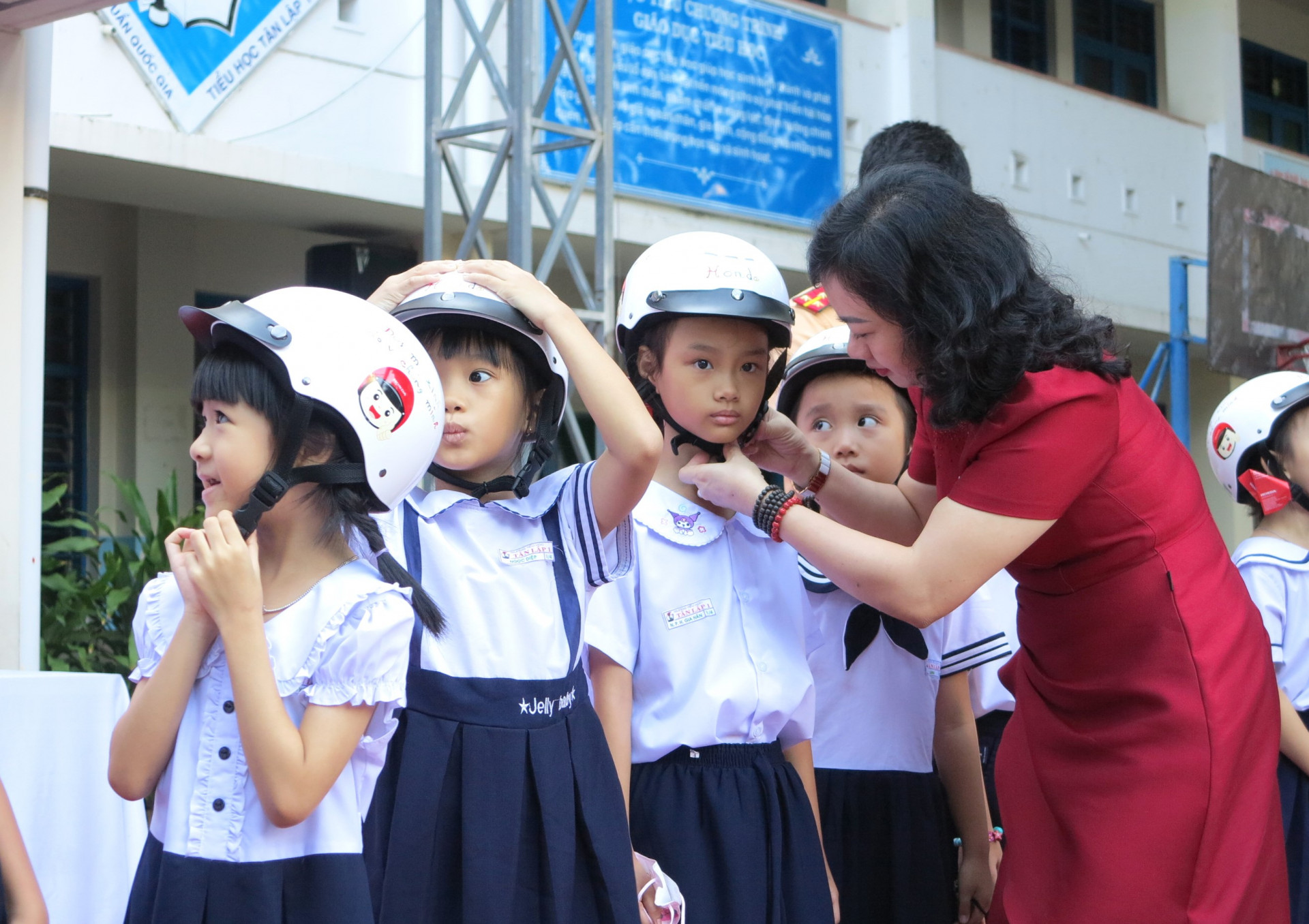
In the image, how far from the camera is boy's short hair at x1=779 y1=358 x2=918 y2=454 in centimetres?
285

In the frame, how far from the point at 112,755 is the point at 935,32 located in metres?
11.4

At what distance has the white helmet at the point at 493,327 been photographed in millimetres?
2133

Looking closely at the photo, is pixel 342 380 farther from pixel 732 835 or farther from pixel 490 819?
pixel 732 835

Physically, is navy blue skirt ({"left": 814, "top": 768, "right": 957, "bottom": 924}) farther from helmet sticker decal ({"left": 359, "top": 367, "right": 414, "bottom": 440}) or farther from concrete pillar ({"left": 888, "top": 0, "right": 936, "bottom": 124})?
concrete pillar ({"left": 888, "top": 0, "right": 936, "bottom": 124})

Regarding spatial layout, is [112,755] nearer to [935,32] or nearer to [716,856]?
[716,856]

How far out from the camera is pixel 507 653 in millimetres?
2059

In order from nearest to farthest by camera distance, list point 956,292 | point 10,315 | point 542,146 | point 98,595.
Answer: point 956,292
point 10,315
point 98,595
point 542,146

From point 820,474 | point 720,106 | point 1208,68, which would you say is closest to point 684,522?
point 820,474

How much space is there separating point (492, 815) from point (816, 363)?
48.9 inches

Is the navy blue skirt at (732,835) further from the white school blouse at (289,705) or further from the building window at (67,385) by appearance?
the building window at (67,385)

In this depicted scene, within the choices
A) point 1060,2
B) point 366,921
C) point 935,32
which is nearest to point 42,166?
point 366,921

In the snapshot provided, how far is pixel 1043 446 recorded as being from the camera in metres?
2.06

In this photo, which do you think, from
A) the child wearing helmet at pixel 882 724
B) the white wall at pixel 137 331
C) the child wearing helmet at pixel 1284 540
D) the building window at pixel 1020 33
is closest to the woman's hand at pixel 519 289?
the child wearing helmet at pixel 882 724

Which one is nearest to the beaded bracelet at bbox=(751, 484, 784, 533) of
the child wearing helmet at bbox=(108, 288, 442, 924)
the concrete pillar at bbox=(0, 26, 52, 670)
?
the child wearing helmet at bbox=(108, 288, 442, 924)
